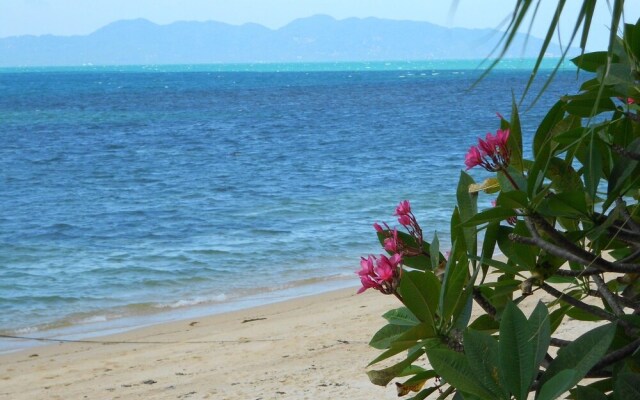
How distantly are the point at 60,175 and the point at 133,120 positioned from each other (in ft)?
76.2

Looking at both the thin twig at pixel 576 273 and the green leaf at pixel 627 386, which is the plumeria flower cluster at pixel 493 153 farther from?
the green leaf at pixel 627 386

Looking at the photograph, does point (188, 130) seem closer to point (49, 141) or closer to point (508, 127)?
point (49, 141)

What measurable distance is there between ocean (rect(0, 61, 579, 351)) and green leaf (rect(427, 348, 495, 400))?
456mm

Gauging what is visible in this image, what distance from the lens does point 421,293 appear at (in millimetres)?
1489

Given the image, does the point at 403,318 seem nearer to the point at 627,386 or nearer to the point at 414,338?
the point at 414,338

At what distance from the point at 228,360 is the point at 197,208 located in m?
10.9

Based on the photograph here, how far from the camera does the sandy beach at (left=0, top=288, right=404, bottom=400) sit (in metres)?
5.46

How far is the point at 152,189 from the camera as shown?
68.0 ft

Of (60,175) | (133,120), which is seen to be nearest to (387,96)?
(133,120)

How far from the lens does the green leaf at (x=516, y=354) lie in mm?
1351

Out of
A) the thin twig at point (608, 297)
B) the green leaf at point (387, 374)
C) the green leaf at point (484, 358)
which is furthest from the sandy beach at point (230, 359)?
the green leaf at point (484, 358)

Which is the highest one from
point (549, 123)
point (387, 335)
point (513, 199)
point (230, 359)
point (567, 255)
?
point (549, 123)

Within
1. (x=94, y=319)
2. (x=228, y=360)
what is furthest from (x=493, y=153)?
(x=94, y=319)

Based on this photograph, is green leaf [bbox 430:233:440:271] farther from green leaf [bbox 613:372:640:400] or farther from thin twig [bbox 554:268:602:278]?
green leaf [bbox 613:372:640:400]
